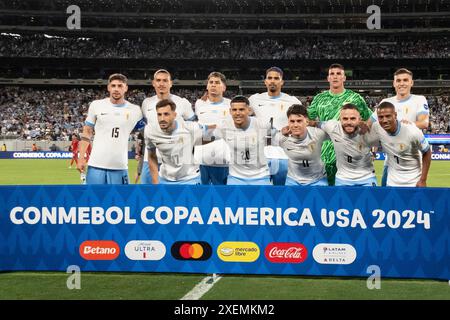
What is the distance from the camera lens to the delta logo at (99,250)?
694cm

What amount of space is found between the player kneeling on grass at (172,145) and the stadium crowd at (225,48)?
50.2 meters

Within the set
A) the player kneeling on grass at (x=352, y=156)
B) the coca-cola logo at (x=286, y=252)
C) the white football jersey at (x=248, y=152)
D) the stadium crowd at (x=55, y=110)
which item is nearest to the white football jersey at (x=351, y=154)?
the player kneeling on grass at (x=352, y=156)

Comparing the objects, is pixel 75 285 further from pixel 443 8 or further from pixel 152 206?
pixel 443 8

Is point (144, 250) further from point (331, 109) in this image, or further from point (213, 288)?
point (331, 109)

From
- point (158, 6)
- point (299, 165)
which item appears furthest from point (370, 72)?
point (299, 165)

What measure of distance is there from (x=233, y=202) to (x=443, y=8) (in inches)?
2166

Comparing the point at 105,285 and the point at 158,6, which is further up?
the point at 158,6

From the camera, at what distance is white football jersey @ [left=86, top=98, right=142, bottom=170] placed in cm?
833

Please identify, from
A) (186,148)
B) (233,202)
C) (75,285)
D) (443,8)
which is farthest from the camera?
(443,8)

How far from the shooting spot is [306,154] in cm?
776

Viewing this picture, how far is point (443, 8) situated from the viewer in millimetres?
55625

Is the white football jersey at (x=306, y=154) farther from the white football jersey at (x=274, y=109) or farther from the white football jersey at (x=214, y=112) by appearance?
the white football jersey at (x=214, y=112)

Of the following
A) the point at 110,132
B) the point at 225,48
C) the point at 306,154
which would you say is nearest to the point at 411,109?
the point at 306,154
